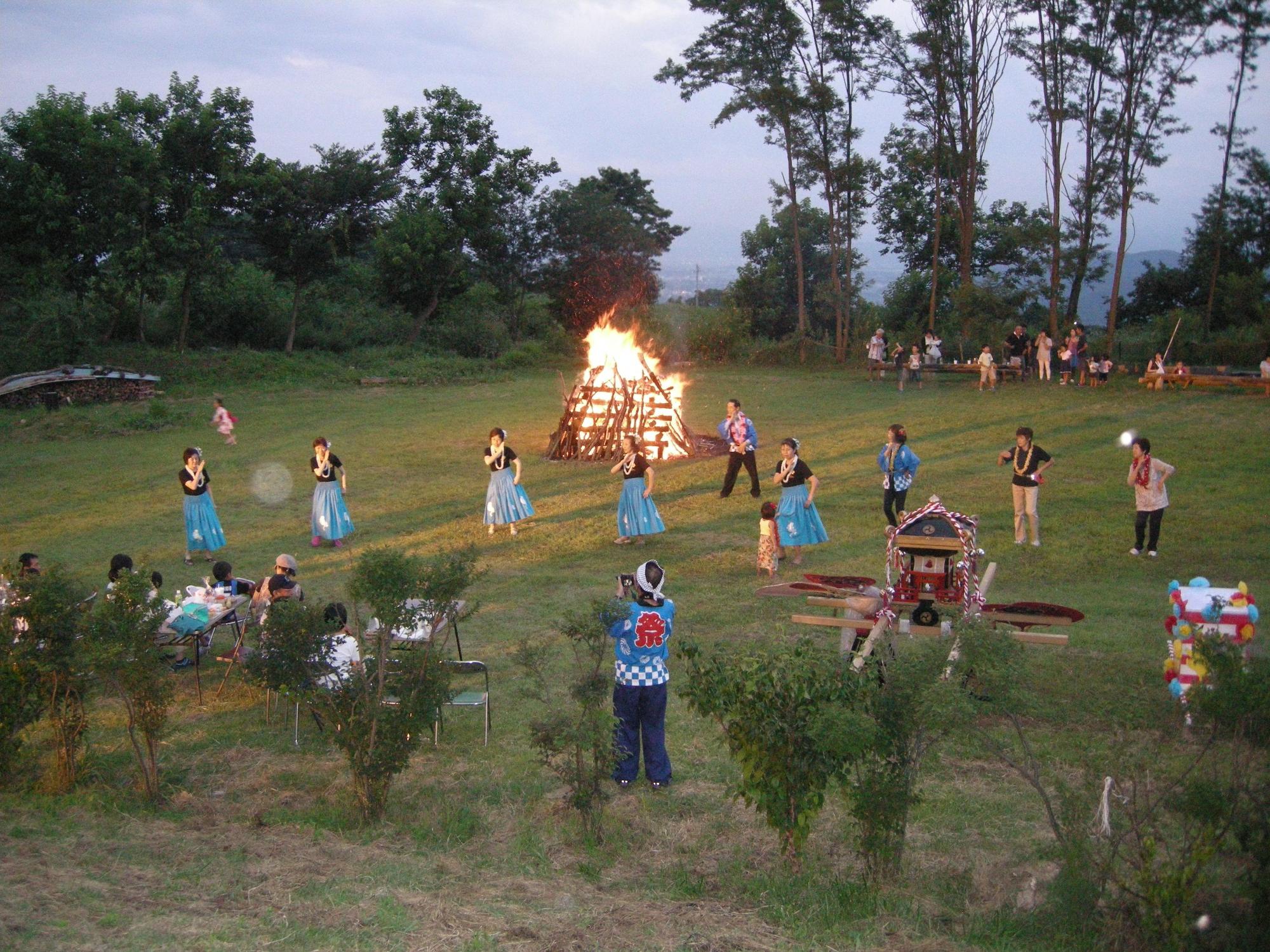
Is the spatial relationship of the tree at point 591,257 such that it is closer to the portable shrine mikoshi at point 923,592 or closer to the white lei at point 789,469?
the white lei at point 789,469

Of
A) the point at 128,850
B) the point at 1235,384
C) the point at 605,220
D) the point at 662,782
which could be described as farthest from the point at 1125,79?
the point at 128,850

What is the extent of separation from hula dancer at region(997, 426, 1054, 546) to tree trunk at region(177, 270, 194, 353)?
2777cm

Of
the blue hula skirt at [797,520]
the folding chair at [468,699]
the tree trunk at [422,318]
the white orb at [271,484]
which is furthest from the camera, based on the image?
the tree trunk at [422,318]

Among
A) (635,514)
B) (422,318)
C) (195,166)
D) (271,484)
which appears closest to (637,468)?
(635,514)

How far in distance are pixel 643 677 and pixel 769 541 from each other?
6.30 m

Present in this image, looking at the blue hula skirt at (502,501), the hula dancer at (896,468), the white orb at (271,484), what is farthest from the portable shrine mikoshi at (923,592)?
the white orb at (271,484)

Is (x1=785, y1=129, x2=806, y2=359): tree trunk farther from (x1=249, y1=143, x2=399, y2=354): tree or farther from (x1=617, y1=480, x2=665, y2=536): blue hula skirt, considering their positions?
(x1=617, y1=480, x2=665, y2=536): blue hula skirt

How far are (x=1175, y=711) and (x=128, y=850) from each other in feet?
26.0

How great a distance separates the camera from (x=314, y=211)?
37.9 meters

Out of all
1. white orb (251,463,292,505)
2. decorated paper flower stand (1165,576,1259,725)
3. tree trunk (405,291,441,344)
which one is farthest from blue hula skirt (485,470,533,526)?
tree trunk (405,291,441,344)

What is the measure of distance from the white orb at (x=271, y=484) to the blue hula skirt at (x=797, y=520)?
947cm

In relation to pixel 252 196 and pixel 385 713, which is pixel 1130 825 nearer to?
pixel 385 713

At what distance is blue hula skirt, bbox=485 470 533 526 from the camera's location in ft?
53.3

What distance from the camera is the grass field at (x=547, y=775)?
5.73m
